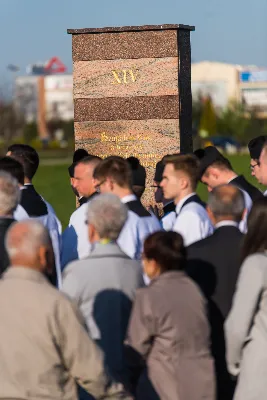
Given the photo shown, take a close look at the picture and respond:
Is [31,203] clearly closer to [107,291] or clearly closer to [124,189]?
[124,189]

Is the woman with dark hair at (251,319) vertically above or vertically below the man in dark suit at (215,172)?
below

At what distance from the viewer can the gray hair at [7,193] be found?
295 inches

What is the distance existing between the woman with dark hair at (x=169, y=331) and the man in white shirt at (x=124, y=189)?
1.54m

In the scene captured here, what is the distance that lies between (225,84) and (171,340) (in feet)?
562

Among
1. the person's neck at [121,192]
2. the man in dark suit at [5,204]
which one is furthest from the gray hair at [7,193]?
the person's neck at [121,192]

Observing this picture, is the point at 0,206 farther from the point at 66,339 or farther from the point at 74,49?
the point at 74,49

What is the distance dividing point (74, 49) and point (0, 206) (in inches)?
251

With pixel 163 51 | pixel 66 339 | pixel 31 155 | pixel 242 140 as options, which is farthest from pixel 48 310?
pixel 242 140

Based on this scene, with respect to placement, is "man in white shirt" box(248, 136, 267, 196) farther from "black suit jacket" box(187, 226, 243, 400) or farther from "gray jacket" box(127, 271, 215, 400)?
"gray jacket" box(127, 271, 215, 400)

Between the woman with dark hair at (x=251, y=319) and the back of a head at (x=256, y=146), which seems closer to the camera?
the woman with dark hair at (x=251, y=319)

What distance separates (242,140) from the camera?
4990 inches

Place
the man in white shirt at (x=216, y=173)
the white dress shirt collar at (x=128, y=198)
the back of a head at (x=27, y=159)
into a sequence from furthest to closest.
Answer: the back of a head at (x=27, y=159) < the man in white shirt at (x=216, y=173) < the white dress shirt collar at (x=128, y=198)

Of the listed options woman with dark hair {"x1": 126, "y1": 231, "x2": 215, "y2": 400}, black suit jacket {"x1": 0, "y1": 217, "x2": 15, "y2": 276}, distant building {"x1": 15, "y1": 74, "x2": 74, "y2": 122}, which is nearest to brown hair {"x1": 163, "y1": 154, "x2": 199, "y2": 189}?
black suit jacket {"x1": 0, "y1": 217, "x2": 15, "y2": 276}

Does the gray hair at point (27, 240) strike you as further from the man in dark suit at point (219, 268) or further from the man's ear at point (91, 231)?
the man in dark suit at point (219, 268)
